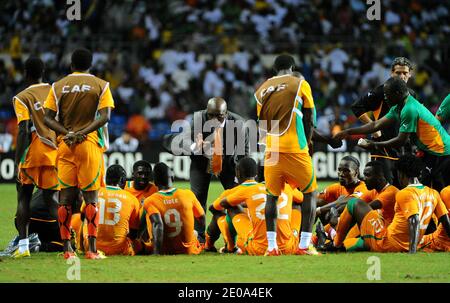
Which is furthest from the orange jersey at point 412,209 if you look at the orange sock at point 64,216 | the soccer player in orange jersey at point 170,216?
the orange sock at point 64,216

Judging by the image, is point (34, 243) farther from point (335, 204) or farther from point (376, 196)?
point (376, 196)

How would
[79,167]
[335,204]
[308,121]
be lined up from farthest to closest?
[335,204] < [308,121] < [79,167]

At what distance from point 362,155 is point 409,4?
328 inches

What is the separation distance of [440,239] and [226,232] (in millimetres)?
2357

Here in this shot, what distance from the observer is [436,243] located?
32.4 feet

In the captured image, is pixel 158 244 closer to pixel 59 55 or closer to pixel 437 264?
pixel 437 264

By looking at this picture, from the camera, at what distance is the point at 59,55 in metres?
23.6

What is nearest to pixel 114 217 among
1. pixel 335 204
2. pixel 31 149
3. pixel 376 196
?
pixel 31 149

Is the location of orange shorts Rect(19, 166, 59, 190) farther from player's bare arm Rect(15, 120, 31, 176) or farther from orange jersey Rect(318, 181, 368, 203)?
orange jersey Rect(318, 181, 368, 203)

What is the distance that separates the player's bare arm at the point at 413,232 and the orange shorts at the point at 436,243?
334mm

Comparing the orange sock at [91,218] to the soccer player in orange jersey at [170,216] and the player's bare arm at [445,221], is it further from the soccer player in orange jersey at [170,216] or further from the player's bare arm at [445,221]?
the player's bare arm at [445,221]

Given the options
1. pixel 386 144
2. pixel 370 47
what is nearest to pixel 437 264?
pixel 386 144

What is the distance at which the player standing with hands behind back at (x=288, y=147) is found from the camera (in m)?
9.23

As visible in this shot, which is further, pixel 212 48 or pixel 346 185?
pixel 212 48
